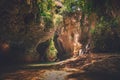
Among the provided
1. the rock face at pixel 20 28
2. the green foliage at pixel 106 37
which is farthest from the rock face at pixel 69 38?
the rock face at pixel 20 28

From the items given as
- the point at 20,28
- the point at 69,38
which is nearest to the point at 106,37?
the point at 69,38

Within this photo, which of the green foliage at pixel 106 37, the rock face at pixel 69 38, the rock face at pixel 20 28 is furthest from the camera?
the rock face at pixel 69 38

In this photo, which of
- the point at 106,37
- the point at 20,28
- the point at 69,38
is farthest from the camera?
the point at 69,38

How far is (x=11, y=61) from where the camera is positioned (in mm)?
20078

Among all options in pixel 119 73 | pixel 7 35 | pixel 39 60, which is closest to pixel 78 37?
pixel 39 60

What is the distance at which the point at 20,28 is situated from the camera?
1623 centimetres

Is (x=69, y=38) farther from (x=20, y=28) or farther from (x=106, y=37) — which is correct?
(x=20, y=28)

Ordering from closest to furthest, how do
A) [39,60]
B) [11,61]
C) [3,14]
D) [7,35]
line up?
[3,14] < [7,35] < [11,61] < [39,60]

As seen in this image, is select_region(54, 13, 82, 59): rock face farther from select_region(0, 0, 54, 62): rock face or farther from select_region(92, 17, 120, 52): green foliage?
select_region(0, 0, 54, 62): rock face

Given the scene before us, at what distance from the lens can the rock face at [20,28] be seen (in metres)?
14.1

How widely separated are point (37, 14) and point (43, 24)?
221cm

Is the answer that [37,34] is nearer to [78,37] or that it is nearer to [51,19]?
[51,19]

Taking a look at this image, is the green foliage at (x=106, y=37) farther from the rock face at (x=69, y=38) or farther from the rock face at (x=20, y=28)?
the rock face at (x=20, y=28)

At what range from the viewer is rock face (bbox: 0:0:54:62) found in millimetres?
14121
